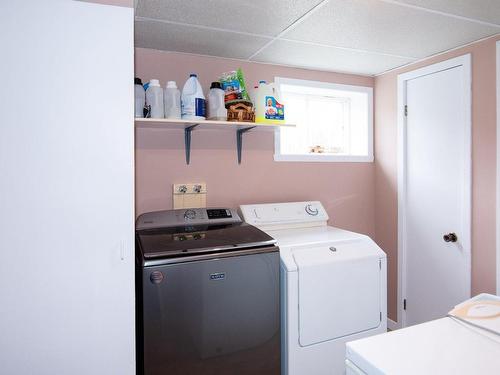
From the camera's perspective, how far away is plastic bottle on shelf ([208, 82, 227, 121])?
2.11m

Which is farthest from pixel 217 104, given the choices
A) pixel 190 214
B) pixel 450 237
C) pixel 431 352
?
pixel 450 237

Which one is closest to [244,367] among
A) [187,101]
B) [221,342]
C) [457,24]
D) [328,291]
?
[221,342]

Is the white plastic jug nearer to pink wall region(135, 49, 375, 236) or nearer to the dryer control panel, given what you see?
pink wall region(135, 49, 375, 236)

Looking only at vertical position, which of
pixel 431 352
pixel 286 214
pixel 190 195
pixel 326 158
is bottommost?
pixel 431 352

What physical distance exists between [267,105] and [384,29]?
2.66 ft

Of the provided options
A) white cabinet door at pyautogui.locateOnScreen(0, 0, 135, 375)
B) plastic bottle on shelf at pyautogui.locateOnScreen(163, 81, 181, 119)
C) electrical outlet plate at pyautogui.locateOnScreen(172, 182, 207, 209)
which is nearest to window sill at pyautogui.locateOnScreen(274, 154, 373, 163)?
electrical outlet plate at pyautogui.locateOnScreen(172, 182, 207, 209)

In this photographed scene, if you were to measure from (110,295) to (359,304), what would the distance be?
1.39 meters

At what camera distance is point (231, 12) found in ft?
5.82

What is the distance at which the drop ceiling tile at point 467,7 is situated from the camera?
5.51ft

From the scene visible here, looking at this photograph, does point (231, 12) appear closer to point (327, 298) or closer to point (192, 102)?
point (192, 102)

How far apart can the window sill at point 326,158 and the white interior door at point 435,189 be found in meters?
0.34

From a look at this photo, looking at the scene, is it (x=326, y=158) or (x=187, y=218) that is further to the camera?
(x=326, y=158)

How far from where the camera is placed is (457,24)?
1951mm

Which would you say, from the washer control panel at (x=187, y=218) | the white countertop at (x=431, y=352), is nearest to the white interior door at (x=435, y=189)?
the washer control panel at (x=187, y=218)
